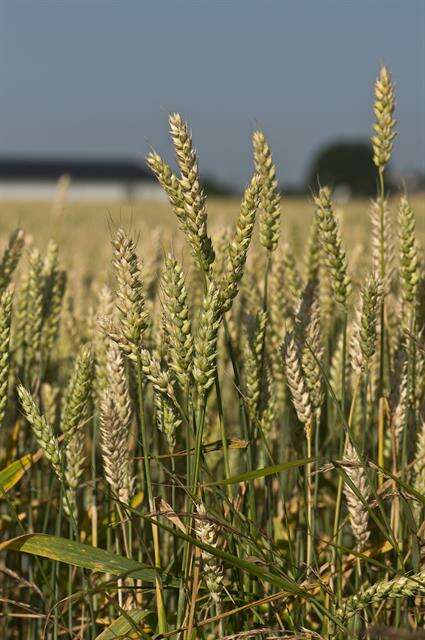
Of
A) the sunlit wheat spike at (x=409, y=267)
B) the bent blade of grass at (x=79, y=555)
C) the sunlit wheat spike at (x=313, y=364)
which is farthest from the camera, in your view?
the sunlit wheat spike at (x=409, y=267)

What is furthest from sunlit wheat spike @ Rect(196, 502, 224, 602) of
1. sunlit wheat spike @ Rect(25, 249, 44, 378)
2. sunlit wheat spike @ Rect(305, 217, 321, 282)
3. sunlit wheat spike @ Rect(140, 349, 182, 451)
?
sunlit wheat spike @ Rect(305, 217, 321, 282)

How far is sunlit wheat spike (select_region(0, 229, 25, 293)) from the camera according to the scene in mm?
2180

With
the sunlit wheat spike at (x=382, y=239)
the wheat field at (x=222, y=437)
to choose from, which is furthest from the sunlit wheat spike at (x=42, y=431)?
the sunlit wheat spike at (x=382, y=239)

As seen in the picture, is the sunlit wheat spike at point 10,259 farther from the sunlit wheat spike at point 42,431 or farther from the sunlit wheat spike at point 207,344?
the sunlit wheat spike at point 207,344

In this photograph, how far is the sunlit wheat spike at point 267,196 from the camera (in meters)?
1.69

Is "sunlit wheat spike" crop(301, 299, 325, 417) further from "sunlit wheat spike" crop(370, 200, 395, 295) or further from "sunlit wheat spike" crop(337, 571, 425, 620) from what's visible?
"sunlit wheat spike" crop(337, 571, 425, 620)

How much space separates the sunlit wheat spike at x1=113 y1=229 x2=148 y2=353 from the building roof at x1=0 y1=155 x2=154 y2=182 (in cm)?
7311

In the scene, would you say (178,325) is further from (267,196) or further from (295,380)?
(267,196)

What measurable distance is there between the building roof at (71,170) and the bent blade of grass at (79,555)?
73038 mm

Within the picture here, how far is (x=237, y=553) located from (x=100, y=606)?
1.32ft

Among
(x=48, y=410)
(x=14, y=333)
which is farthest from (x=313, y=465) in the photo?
(x=14, y=333)

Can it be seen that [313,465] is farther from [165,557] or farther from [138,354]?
[138,354]

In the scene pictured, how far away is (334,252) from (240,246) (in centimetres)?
37

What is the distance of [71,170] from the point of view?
262 ft
